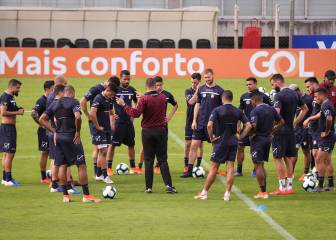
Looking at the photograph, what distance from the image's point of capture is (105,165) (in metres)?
22.9

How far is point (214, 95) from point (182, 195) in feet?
10.8

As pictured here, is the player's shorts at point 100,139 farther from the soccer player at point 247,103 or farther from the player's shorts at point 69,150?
the soccer player at point 247,103

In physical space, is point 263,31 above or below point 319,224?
above

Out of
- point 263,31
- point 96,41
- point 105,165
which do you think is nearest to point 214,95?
point 105,165

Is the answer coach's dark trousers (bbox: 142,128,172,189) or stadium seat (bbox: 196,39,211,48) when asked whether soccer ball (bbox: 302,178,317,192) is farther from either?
stadium seat (bbox: 196,39,211,48)

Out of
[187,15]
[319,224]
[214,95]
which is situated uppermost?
[187,15]

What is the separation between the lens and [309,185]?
21609 millimetres

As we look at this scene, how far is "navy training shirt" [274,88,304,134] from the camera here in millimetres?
21438

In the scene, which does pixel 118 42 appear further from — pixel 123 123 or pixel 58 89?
pixel 58 89

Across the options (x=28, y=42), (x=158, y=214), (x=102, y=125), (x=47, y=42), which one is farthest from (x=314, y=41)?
(x=158, y=214)

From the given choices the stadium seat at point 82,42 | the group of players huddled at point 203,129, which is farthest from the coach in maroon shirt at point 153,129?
the stadium seat at point 82,42

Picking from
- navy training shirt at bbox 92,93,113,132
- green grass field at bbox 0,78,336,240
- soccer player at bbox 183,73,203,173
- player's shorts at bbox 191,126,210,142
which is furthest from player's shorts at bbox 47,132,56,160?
soccer player at bbox 183,73,203,173

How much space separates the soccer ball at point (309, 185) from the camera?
2161 cm

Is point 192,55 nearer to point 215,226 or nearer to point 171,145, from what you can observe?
point 171,145
